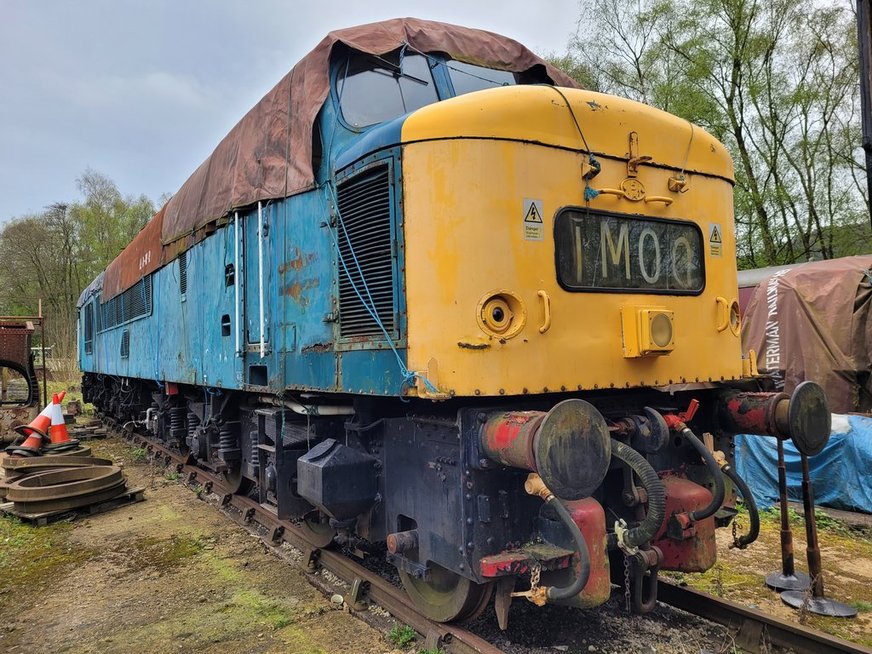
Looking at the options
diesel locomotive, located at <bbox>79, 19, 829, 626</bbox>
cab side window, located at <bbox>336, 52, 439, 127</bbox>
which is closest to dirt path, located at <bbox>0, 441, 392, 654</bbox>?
diesel locomotive, located at <bbox>79, 19, 829, 626</bbox>

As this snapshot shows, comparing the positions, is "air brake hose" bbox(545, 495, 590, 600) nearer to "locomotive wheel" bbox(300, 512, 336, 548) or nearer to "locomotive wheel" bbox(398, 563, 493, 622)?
"locomotive wheel" bbox(398, 563, 493, 622)

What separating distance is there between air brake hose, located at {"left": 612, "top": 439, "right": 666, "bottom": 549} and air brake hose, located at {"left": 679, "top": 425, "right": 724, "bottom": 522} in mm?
432

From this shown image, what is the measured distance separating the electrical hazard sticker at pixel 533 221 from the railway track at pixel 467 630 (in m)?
2.17

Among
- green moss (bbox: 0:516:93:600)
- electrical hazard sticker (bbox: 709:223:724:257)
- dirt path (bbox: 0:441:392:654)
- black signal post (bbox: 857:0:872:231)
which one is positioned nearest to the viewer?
black signal post (bbox: 857:0:872:231)

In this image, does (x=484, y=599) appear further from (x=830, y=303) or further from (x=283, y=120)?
(x=830, y=303)

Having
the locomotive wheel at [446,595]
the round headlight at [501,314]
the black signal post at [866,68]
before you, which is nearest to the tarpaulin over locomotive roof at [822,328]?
the black signal post at [866,68]

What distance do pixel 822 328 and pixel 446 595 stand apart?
7690 millimetres

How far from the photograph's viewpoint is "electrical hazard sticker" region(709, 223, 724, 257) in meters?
4.07

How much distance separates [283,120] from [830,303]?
810 cm

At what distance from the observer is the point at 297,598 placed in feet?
14.6

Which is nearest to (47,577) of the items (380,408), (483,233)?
(380,408)

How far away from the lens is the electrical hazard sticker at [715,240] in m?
4.07

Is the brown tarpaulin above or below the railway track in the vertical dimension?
above

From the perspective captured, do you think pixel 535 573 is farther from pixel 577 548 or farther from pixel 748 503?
pixel 748 503
